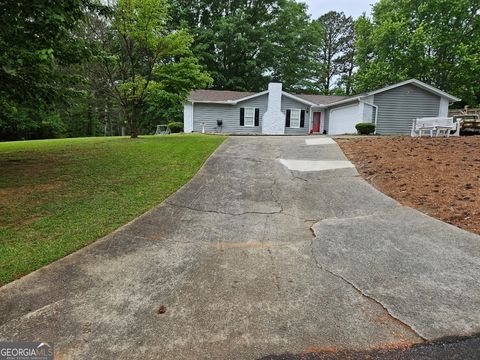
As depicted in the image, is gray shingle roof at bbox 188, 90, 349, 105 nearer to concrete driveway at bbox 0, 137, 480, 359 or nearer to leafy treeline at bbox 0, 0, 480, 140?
leafy treeline at bbox 0, 0, 480, 140

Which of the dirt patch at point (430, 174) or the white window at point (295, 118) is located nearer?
the dirt patch at point (430, 174)

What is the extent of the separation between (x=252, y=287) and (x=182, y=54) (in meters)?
15.8

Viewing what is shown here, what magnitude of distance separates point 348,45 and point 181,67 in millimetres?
32375

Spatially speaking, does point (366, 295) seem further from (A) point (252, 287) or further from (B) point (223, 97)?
(B) point (223, 97)

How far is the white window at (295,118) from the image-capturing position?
2284 centimetres

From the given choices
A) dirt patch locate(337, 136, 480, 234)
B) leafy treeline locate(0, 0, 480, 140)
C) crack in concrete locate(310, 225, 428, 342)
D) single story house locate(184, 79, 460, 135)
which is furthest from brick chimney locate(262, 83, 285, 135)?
crack in concrete locate(310, 225, 428, 342)

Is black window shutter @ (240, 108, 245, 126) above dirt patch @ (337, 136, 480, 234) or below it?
above

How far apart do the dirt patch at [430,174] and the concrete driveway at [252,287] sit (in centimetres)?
59

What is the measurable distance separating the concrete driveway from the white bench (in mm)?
11028

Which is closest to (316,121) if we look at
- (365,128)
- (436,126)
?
(365,128)

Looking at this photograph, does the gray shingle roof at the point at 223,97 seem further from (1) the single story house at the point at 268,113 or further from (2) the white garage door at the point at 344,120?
(2) the white garage door at the point at 344,120

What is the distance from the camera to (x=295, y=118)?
2289 centimetres

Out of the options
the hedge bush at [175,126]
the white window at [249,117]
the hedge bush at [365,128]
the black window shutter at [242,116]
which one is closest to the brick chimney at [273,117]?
the white window at [249,117]

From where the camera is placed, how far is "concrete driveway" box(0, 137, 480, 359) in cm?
237
